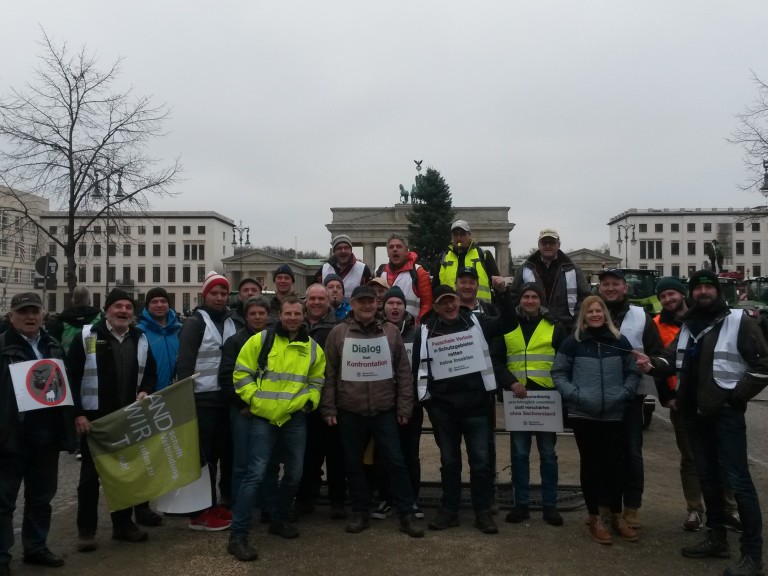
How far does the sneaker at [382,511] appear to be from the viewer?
6527 mm

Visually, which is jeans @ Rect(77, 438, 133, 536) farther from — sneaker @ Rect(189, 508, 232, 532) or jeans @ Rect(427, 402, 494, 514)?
jeans @ Rect(427, 402, 494, 514)

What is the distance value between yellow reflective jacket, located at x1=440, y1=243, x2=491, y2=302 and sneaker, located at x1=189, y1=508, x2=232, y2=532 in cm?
362

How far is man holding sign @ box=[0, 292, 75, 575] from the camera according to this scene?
521cm

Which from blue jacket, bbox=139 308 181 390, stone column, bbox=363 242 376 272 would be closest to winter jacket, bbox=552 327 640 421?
blue jacket, bbox=139 308 181 390

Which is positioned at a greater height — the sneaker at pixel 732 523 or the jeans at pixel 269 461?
the jeans at pixel 269 461

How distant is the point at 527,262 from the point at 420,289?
131 cm

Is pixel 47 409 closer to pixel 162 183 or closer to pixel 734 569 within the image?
pixel 734 569

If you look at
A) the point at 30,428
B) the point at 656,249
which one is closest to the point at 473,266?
the point at 30,428

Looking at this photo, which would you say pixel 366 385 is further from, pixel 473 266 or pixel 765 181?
pixel 765 181

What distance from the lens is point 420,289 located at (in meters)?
8.07

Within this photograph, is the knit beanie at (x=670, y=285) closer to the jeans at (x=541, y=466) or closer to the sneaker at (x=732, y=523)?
the jeans at (x=541, y=466)

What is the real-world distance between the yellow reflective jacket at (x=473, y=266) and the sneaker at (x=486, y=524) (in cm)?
Answer: 251

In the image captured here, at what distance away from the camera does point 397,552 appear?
5.58 m

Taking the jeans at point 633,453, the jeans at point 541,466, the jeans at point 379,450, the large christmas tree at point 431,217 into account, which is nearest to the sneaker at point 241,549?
the jeans at point 379,450
